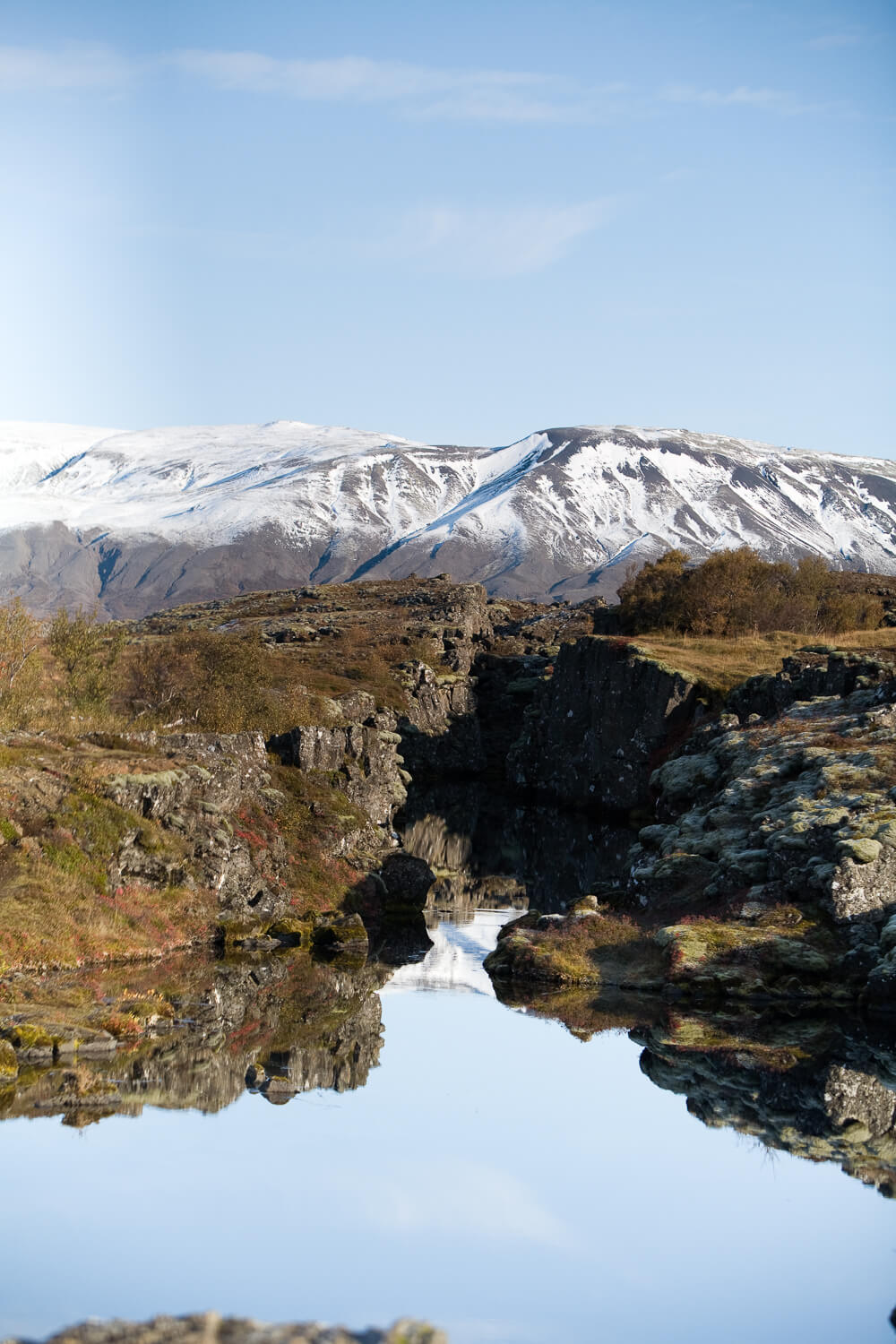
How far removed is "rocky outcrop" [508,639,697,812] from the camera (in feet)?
290

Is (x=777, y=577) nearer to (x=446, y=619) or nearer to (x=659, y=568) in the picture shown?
(x=659, y=568)

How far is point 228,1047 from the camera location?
90.7ft

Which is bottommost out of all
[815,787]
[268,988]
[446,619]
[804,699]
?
[268,988]

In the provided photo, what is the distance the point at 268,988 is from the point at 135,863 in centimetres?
675

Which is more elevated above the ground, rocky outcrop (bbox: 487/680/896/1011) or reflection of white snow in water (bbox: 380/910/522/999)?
rocky outcrop (bbox: 487/680/896/1011)

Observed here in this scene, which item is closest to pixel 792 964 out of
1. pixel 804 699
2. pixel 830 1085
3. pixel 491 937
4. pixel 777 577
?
pixel 830 1085

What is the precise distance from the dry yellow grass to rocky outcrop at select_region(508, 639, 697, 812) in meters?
2.27

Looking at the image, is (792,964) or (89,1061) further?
(792,964)

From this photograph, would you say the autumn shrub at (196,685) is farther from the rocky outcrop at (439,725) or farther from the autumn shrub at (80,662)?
the rocky outcrop at (439,725)

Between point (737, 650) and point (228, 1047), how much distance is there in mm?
73845

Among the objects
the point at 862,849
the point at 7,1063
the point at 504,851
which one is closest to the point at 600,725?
the point at 504,851

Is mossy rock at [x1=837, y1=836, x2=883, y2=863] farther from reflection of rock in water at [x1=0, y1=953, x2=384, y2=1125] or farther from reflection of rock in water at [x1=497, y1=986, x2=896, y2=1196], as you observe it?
reflection of rock in water at [x1=0, y1=953, x2=384, y2=1125]

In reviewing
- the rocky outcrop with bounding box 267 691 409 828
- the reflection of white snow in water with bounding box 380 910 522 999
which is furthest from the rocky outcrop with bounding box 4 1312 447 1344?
the rocky outcrop with bounding box 267 691 409 828

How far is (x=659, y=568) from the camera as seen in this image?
121 m
